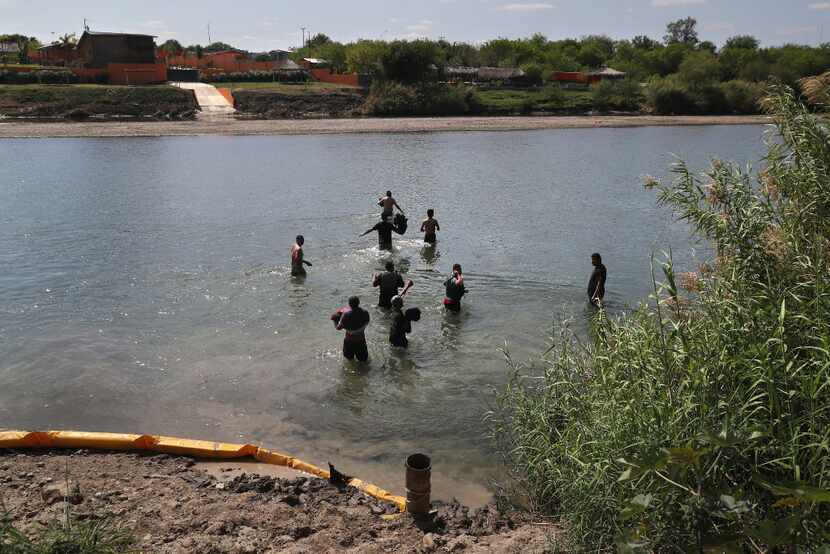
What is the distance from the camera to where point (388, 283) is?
50.1ft

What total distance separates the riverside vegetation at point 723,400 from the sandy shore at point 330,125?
52044 millimetres

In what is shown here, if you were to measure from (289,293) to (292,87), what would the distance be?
210ft

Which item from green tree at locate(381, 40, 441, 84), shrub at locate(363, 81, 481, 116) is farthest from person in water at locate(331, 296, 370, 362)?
green tree at locate(381, 40, 441, 84)

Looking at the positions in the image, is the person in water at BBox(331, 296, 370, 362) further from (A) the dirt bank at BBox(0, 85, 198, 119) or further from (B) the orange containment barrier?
(A) the dirt bank at BBox(0, 85, 198, 119)

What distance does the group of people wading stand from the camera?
1257cm

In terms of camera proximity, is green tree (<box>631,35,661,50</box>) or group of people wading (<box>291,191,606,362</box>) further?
green tree (<box>631,35,661,50</box>)

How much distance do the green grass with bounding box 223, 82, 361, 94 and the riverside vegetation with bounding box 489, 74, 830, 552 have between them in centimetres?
6914

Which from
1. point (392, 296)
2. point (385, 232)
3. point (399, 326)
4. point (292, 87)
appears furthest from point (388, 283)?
point (292, 87)

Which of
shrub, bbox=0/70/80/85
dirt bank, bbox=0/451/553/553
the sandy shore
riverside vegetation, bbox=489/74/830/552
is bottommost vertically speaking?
dirt bank, bbox=0/451/553/553

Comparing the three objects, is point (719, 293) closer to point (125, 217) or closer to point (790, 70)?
point (125, 217)

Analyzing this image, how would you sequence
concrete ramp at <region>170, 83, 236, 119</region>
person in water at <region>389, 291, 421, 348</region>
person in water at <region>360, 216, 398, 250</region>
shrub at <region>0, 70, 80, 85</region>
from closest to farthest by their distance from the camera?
person in water at <region>389, 291, 421, 348</region>
person in water at <region>360, 216, 398, 250</region>
concrete ramp at <region>170, 83, 236, 119</region>
shrub at <region>0, 70, 80, 85</region>

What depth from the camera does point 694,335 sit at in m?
6.77

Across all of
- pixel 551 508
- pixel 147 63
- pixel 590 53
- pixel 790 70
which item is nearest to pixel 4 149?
pixel 147 63

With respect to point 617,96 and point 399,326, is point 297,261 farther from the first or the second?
point 617,96
